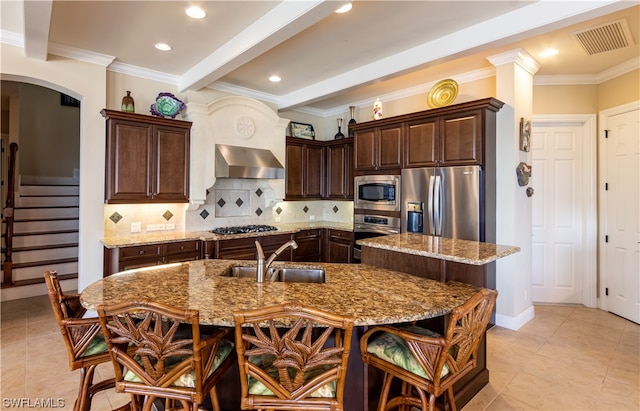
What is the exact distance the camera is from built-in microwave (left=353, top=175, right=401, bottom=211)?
428 centimetres

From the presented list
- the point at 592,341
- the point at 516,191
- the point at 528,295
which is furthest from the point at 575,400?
the point at 516,191

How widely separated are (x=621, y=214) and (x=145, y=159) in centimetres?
571

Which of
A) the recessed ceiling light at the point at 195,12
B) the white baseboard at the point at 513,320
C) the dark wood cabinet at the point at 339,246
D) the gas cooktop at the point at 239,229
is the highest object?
the recessed ceiling light at the point at 195,12

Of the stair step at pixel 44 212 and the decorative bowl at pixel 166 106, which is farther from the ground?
the decorative bowl at pixel 166 106

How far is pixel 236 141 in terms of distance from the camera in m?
4.63

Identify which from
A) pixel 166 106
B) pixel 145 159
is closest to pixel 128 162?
pixel 145 159

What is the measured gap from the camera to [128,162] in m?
3.81

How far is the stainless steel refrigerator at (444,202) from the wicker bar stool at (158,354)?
287cm

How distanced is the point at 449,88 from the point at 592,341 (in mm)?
3074

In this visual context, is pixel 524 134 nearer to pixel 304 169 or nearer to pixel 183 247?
pixel 304 169

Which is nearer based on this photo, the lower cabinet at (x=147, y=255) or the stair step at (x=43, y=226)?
the lower cabinet at (x=147, y=255)

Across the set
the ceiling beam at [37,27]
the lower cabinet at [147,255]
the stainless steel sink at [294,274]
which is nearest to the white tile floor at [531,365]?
the lower cabinet at [147,255]

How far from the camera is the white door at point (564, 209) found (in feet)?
14.3

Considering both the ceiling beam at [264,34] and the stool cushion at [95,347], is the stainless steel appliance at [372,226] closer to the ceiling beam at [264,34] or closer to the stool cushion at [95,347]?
the ceiling beam at [264,34]
